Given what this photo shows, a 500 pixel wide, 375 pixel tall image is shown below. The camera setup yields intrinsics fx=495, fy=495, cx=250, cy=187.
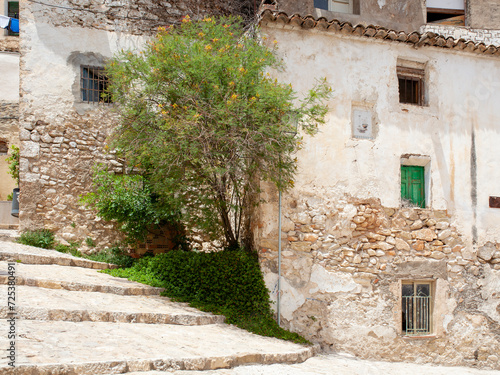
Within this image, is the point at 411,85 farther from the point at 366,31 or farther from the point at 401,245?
the point at 401,245

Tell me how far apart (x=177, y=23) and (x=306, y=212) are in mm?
6145

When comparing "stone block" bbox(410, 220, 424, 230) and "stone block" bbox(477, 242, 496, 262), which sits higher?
"stone block" bbox(410, 220, 424, 230)

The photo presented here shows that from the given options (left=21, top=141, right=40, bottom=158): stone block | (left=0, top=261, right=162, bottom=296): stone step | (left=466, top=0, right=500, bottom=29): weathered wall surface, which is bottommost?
(left=0, top=261, right=162, bottom=296): stone step

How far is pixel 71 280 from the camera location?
8312mm

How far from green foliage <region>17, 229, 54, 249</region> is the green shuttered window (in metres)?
7.71

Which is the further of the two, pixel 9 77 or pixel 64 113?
pixel 9 77

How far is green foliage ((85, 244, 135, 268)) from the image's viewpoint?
10906 mm

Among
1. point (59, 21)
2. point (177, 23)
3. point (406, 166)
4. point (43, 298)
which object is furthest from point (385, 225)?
point (59, 21)

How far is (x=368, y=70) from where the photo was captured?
10.1 meters

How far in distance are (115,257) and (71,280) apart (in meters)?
2.68

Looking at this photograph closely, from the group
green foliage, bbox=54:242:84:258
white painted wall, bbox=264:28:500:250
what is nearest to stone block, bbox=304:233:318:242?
white painted wall, bbox=264:28:500:250

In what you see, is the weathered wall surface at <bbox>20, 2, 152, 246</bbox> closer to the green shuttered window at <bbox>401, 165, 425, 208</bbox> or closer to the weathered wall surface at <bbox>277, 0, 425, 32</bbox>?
the weathered wall surface at <bbox>277, 0, 425, 32</bbox>

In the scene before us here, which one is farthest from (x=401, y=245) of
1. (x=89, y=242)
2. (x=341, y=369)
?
(x=89, y=242)

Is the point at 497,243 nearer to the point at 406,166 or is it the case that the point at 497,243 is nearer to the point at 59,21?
the point at 406,166
